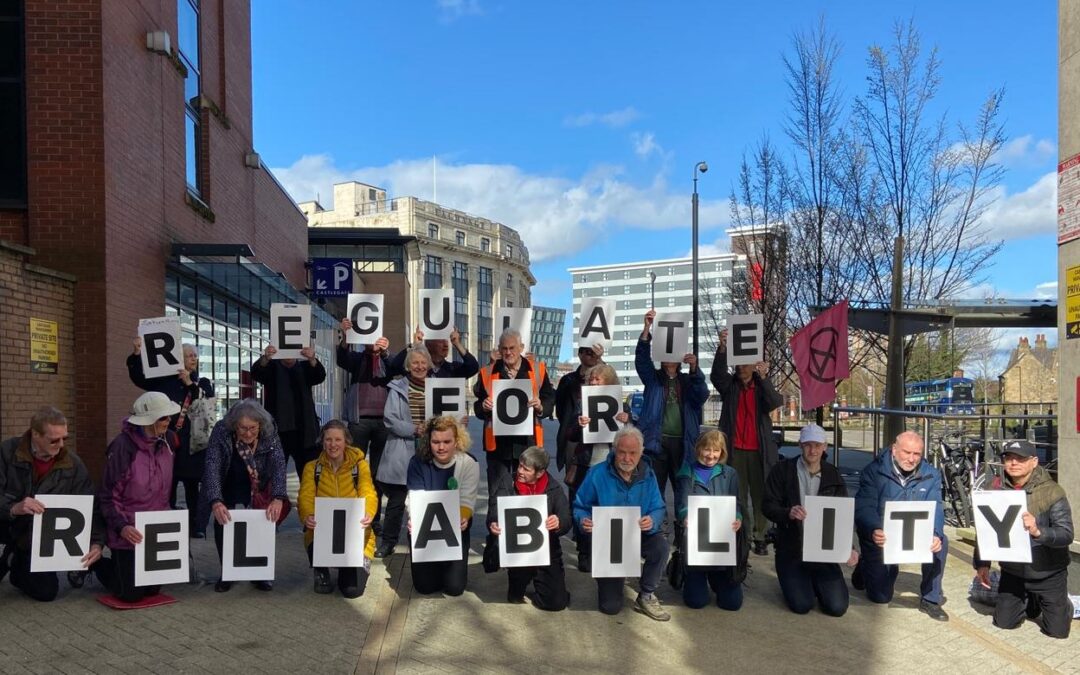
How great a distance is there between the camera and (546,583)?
224 inches

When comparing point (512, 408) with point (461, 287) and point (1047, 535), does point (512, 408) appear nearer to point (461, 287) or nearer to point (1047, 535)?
point (1047, 535)

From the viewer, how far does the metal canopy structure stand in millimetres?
10531

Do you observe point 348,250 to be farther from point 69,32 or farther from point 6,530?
point 6,530

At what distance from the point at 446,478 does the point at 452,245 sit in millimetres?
95677

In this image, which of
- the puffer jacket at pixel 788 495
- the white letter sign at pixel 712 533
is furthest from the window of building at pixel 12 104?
the puffer jacket at pixel 788 495

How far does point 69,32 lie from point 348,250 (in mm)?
29277

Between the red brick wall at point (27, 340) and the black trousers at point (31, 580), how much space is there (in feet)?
9.88

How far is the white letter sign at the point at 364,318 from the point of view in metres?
7.72

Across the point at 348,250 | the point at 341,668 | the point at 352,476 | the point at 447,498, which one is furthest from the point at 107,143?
the point at 348,250

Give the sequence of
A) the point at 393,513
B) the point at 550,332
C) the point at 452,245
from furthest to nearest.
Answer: the point at 452,245
the point at 550,332
the point at 393,513

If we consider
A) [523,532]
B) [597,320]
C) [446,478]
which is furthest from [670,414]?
[446,478]

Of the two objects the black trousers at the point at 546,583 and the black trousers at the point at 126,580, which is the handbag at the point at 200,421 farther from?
the black trousers at the point at 546,583

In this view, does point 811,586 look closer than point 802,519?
No

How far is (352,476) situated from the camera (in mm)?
6055
